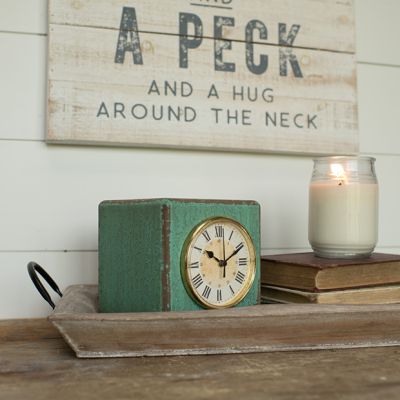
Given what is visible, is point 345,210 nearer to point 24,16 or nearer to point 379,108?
point 379,108

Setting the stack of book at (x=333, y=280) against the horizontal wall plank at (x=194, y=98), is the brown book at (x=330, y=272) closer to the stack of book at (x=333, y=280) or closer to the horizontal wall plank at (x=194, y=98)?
Result: the stack of book at (x=333, y=280)

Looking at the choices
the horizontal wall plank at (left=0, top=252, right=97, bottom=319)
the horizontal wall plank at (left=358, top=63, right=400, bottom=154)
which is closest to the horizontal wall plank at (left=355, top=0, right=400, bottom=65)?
the horizontal wall plank at (left=358, top=63, right=400, bottom=154)

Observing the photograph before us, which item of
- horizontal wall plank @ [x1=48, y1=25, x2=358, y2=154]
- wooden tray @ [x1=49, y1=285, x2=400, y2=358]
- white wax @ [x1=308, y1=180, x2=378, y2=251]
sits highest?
Result: horizontal wall plank @ [x1=48, y1=25, x2=358, y2=154]

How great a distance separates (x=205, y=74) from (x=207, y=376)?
58cm

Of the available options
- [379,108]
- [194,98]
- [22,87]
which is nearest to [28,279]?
[22,87]

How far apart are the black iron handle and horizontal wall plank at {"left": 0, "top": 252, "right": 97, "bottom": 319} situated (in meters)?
0.04

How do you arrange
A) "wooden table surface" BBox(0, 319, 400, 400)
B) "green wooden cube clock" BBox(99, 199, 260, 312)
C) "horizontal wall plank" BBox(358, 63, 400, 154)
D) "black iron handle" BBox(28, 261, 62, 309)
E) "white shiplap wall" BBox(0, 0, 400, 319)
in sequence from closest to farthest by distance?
"wooden table surface" BBox(0, 319, 400, 400) < "green wooden cube clock" BBox(99, 199, 260, 312) < "black iron handle" BBox(28, 261, 62, 309) < "white shiplap wall" BBox(0, 0, 400, 319) < "horizontal wall plank" BBox(358, 63, 400, 154)

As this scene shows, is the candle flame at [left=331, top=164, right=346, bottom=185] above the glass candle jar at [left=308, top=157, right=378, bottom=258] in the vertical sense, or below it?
above

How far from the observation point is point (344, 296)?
0.74 metres

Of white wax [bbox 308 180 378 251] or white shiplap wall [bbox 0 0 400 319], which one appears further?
white shiplap wall [bbox 0 0 400 319]

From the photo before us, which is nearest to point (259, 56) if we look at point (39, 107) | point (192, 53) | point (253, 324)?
point (192, 53)

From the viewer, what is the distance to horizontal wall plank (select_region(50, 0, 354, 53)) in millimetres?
932

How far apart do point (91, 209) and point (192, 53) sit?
35cm

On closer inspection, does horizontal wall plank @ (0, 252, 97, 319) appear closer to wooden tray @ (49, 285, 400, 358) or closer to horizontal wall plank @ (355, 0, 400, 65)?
wooden tray @ (49, 285, 400, 358)
